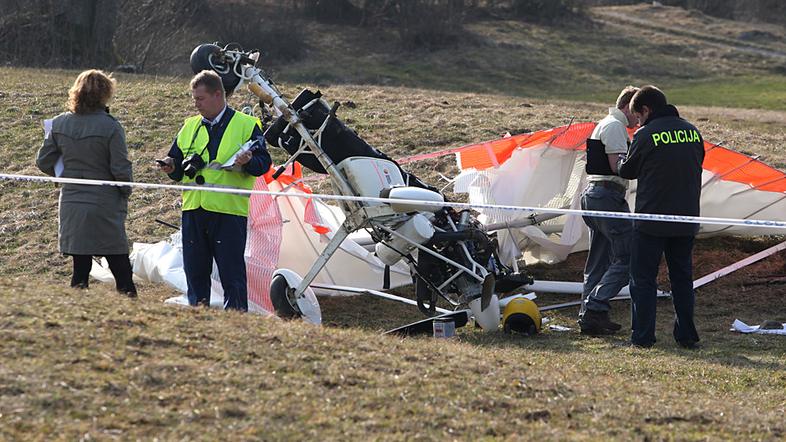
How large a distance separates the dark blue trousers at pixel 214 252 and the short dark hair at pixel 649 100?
2.65 metres

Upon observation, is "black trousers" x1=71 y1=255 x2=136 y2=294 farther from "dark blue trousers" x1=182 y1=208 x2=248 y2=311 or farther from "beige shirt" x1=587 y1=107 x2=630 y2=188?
"beige shirt" x1=587 y1=107 x2=630 y2=188

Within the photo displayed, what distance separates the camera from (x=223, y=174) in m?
7.46

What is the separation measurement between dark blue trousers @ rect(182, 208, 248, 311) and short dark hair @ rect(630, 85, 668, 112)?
265cm

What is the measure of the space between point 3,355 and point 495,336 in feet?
12.8

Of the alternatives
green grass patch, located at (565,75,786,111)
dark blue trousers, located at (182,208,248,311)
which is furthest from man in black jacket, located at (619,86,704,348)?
green grass patch, located at (565,75,786,111)

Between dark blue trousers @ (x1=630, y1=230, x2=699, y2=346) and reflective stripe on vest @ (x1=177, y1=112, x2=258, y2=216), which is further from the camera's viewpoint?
dark blue trousers @ (x1=630, y1=230, x2=699, y2=346)

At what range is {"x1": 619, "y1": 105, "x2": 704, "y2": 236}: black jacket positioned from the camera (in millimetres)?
7547

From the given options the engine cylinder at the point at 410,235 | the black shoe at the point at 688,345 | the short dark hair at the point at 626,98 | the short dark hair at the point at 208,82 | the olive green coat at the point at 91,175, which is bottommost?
the black shoe at the point at 688,345

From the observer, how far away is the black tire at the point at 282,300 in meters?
8.44

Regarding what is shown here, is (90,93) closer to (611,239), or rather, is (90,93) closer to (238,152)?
(238,152)

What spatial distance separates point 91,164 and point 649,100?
355 centimetres

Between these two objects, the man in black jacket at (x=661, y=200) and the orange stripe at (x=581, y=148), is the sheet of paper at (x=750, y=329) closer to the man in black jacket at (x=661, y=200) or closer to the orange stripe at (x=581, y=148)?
the man in black jacket at (x=661, y=200)

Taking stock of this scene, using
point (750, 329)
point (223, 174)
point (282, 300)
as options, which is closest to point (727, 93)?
point (750, 329)

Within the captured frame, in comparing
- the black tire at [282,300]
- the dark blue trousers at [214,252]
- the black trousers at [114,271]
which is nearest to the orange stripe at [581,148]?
the black tire at [282,300]
